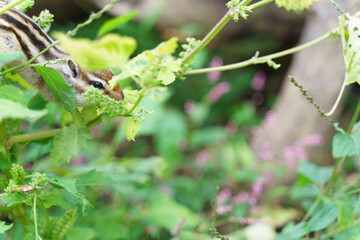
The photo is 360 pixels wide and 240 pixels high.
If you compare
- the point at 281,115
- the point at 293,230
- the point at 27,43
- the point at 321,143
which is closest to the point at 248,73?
the point at 281,115

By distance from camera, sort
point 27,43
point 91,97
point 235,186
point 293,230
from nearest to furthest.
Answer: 1. point 91,97
2. point 27,43
3. point 293,230
4. point 235,186

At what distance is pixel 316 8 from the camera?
2342 millimetres

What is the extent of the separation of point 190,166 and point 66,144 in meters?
1.58

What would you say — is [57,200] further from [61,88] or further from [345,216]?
[345,216]

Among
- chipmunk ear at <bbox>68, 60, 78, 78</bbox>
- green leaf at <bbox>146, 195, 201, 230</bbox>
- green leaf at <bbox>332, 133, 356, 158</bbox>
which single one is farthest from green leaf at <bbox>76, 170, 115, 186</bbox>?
green leaf at <bbox>146, 195, 201, 230</bbox>

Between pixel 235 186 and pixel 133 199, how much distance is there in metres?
0.68

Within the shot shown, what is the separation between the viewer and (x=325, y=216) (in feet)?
3.28

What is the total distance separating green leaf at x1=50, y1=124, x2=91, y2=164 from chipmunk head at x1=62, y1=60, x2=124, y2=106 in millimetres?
66

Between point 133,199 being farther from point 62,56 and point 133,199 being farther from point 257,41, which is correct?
point 257,41

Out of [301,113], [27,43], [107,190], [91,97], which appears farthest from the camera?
[301,113]

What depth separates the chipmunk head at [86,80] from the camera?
2.85 feet

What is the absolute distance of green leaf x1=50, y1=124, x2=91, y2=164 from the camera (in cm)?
87

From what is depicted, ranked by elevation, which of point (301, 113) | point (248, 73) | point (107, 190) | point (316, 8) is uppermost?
point (248, 73)

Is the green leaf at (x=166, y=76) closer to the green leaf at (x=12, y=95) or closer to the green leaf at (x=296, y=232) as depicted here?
the green leaf at (x=12, y=95)
